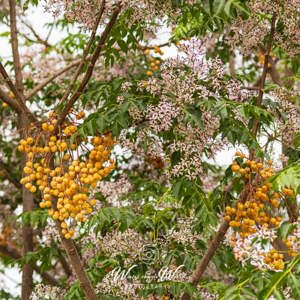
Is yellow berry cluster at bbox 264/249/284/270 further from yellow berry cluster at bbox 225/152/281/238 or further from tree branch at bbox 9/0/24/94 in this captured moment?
tree branch at bbox 9/0/24/94

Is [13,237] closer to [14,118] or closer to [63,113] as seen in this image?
[14,118]

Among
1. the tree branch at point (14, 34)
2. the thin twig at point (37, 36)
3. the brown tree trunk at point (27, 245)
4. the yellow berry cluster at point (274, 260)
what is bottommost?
the yellow berry cluster at point (274, 260)

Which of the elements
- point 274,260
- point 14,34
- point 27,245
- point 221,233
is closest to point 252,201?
point 221,233

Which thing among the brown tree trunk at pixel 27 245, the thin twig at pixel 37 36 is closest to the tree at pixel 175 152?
the brown tree trunk at pixel 27 245

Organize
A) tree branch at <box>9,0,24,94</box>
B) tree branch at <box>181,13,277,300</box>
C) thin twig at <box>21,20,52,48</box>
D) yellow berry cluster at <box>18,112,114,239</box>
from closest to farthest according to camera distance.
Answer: yellow berry cluster at <box>18,112,114,239</box>, tree branch at <box>181,13,277,300</box>, tree branch at <box>9,0,24,94</box>, thin twig at <box>21,20,52,48</box>

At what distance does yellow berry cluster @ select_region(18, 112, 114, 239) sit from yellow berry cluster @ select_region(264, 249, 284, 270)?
74cm

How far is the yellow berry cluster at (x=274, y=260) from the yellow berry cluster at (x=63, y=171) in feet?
2.44

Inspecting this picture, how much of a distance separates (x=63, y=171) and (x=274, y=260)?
3.15ft

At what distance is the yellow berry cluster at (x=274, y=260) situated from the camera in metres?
2.52

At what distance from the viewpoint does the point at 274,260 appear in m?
2.62

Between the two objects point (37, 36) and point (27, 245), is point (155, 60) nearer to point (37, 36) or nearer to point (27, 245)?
point (37, 36)

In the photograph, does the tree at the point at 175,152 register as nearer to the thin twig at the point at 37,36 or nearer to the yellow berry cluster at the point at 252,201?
the yellow berry cluster at the point at 252,201

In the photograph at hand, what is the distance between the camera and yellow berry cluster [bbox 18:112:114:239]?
2672 mm

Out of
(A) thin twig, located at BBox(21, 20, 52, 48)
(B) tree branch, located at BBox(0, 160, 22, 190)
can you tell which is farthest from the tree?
(A) thin twig, located at BBox(21, 20, 52, 48)
